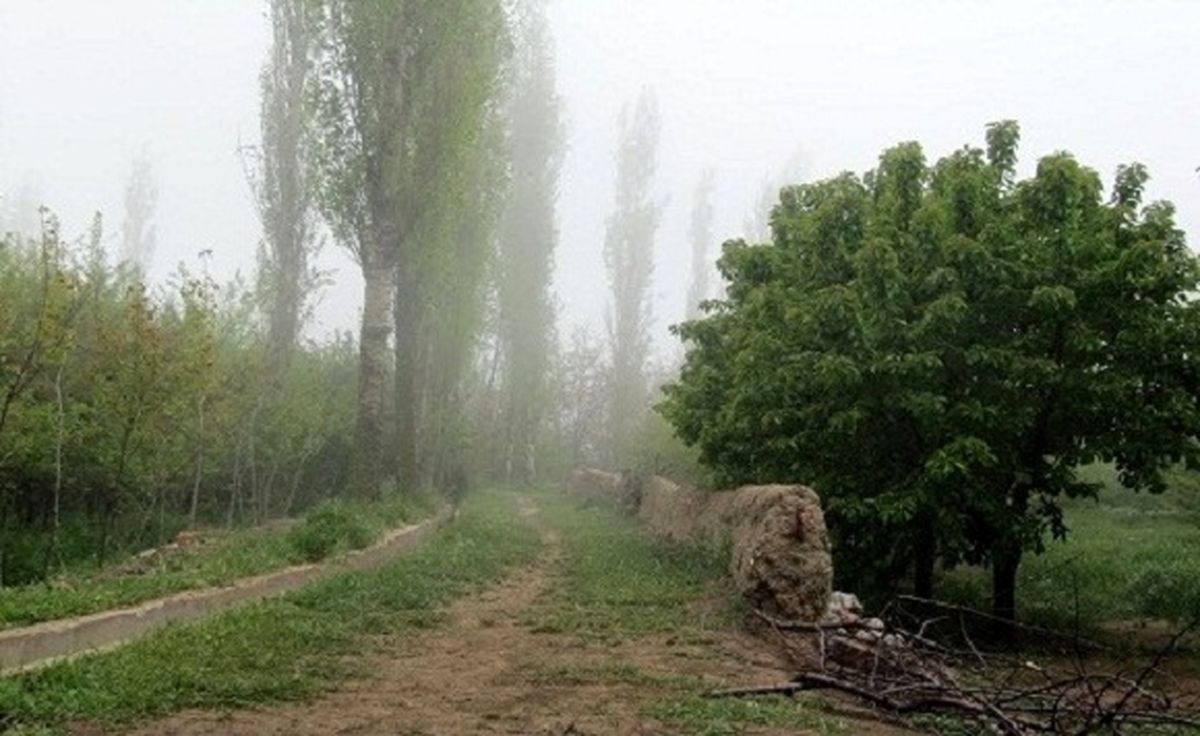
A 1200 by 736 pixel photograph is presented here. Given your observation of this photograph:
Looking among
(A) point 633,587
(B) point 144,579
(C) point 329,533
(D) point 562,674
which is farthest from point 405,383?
(D) point 562,674

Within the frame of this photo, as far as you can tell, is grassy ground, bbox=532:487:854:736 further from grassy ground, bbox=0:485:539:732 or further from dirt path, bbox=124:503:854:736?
grassy ground, bbox=0:485:539:732

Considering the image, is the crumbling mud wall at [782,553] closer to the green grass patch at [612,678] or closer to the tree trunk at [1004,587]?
the tree trunk at [1004,587]

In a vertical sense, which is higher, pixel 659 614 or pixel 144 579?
pixel 144 579

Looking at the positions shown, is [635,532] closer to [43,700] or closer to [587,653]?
[587,653]

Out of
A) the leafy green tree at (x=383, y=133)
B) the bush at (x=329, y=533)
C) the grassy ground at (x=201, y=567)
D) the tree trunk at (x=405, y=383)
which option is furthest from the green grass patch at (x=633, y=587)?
the leafy green tree at (x=383, y=133)

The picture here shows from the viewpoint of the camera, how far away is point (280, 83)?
30.7 metres

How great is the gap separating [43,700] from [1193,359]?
12.1 meters

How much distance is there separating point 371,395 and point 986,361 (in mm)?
11753

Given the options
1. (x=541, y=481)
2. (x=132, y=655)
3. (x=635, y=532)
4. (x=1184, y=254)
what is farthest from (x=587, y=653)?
(x=541, y=481)

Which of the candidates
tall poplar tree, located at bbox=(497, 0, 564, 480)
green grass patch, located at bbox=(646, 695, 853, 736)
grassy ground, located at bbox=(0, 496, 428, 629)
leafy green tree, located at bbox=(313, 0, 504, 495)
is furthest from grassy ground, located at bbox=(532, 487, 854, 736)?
tall poplar tree, located at bbox=(497, 0, 564, 480)

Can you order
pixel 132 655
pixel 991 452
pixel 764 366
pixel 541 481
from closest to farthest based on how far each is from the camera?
pixel 132 655 → pixel 991 452 → pixel 764 366 → pixel 541 481

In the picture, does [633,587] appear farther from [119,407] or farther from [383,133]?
[383,133]

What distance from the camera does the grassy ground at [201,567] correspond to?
9109 mm

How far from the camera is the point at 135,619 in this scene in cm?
935
